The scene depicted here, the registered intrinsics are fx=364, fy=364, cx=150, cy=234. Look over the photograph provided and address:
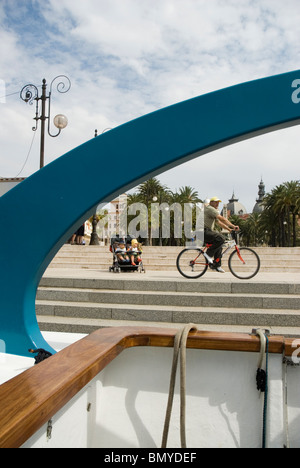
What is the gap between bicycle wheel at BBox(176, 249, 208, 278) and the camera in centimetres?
821

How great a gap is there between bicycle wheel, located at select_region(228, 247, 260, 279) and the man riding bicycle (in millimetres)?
342

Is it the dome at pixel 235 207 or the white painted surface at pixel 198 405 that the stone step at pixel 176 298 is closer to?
the white painted surface at pixel 198 405

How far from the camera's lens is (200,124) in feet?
8.77

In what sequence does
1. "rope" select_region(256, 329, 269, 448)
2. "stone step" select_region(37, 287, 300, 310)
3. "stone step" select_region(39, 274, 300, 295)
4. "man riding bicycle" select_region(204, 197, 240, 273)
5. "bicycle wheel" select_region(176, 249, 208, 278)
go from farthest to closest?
"bicycle wheel" select_region(176, 249, 208, 278)
"man riding bicycle" select_region(204, 197, 240, 273)
"stone step" select_region(39, 274, 300, 295)
"stone step" select_region(37, 287, 300, 310)
"rope" select_region(256, 329, 269, 448)

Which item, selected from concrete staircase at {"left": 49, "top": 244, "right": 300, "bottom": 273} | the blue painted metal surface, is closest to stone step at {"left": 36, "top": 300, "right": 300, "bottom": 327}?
the blue painted metal surface

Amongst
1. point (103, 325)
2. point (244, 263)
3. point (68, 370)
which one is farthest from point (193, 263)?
point (68, 370)

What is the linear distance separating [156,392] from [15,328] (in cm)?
172

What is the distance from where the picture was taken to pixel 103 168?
2846 mm

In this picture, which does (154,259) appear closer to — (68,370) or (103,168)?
(103,168)

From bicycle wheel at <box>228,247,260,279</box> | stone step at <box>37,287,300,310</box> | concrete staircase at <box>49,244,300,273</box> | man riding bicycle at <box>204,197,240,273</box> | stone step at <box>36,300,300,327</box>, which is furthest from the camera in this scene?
concrete staircase at <box>49,244,300,273</box>

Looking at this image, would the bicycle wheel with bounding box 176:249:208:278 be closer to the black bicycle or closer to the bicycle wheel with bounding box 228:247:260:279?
the black bicycle

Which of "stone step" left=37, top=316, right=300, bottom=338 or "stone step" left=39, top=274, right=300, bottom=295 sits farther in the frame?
"stone step" left=39, top=274, right=300, bottom=295
